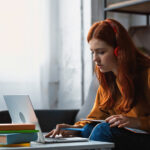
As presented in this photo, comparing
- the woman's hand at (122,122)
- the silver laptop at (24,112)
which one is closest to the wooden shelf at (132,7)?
the woman's hand at (122,122)

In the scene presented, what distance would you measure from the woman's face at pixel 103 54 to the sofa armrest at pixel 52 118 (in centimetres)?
69

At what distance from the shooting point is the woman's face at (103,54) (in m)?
1.69

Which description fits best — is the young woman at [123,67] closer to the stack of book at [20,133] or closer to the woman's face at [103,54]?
the woman's face at [103,54]

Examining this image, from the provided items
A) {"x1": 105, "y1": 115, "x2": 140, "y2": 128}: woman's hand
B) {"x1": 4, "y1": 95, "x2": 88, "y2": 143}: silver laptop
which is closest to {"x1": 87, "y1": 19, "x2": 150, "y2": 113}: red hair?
{"x1": 105, "y1": 115, "x2": 140, "y2": 128}: woman's hand

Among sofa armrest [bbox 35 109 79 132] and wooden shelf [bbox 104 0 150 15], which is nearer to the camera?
sofa armrest [bbox 35 109 79 132]

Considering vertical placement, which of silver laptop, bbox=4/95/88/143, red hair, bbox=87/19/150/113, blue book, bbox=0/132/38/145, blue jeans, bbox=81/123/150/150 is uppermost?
red hair, bbox=87/19/150/113

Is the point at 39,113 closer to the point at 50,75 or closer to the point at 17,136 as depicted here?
the point at 50,75

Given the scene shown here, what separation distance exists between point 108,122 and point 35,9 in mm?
1477

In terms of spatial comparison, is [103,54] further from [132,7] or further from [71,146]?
[132,7]

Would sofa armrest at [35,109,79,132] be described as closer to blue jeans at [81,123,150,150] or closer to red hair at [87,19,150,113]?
red hair at [87,19,150,113]

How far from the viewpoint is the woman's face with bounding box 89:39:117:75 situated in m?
1.69

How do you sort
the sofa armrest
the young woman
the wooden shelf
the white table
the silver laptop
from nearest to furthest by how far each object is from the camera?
the white table → the silver laptop → the young woman → the sofa armrest → the wooden shelf

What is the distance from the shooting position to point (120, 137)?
4.95 feet

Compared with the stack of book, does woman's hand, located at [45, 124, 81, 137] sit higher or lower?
lower
